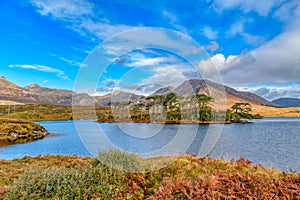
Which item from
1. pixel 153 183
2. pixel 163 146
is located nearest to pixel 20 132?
pixel 163 146

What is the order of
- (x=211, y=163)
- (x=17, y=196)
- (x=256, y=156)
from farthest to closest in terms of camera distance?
1. (x=256, y=156)
2. (x=211, y=163)
3. (x=17, y=196)

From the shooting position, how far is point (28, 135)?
206 ft

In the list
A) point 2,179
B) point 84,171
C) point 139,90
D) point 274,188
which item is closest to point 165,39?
point 139,90

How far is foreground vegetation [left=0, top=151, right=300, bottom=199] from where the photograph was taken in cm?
670

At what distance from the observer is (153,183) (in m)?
9.55

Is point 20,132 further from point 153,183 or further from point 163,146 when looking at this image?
point 153,183

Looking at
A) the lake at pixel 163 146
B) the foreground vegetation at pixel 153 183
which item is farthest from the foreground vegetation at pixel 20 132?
the foreground vegetation at pixel 153 183

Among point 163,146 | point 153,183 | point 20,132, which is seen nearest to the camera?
point 153,183

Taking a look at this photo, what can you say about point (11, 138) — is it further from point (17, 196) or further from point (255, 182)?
point (255, 182)

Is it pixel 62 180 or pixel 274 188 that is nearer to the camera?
pixel 274 188

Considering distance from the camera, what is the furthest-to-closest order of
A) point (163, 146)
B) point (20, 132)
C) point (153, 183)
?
point (20, 132) → point (163, 146) → point (153, 183)

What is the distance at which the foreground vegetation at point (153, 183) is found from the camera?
264 inches

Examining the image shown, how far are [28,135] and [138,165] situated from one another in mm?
60931

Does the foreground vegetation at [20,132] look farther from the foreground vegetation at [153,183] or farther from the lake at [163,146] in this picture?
the foreground vegetation at [153,183]
